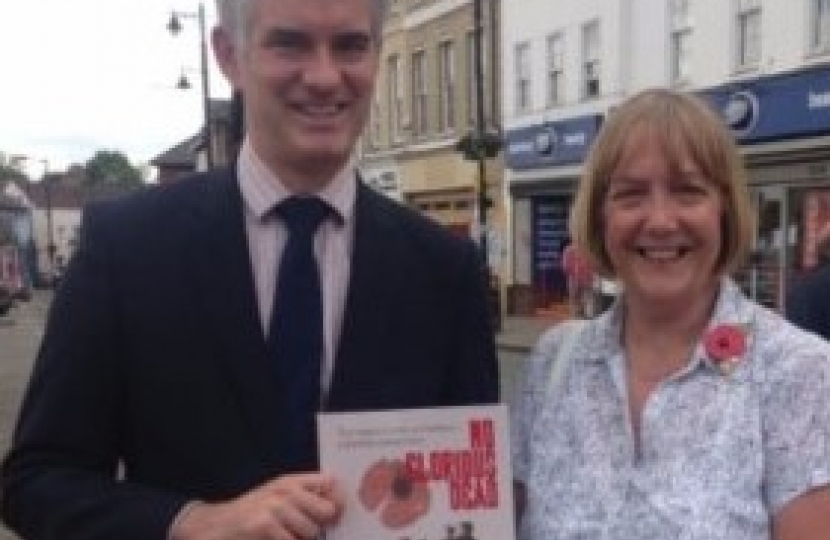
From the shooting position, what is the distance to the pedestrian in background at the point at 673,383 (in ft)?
7.04

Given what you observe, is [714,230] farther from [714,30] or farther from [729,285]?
[714,30]

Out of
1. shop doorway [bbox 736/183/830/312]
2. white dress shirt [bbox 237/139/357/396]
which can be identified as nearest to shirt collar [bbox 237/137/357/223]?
white dress shirt [bbox 237/139/357/396]

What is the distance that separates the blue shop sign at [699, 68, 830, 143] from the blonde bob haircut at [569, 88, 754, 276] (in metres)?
15.3

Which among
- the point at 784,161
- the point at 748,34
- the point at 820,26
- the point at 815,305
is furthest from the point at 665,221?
the point at 748,34

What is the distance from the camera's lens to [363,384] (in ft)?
6.86

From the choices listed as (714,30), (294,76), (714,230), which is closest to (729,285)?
(714,230)

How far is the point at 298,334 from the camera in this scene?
2059mm

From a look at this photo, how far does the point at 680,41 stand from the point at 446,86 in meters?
9.32

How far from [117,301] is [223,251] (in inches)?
7.2

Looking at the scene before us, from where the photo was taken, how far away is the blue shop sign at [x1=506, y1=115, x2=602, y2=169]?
2406cm

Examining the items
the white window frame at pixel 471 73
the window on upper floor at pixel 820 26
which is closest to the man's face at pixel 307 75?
the window on upper floor at pixel 820 26

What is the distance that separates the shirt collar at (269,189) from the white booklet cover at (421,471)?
375 mm

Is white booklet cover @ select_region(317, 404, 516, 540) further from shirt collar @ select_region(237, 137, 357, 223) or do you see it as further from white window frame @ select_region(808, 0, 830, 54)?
white window frame @ select_region(808, 0, 830, 54)

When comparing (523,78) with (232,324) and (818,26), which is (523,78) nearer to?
(818,26)
